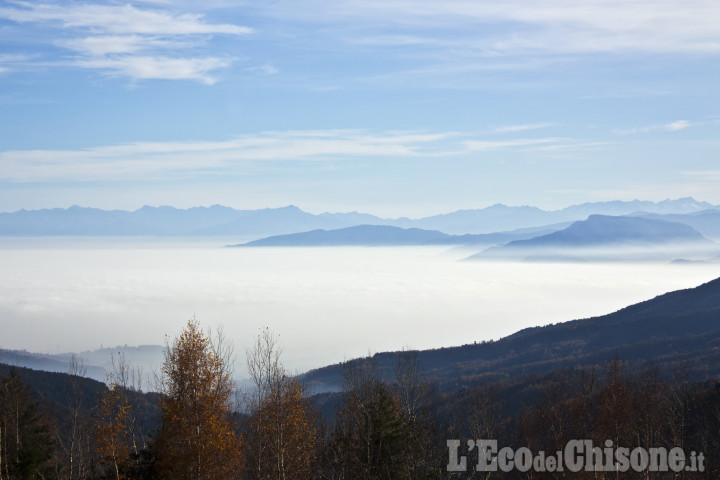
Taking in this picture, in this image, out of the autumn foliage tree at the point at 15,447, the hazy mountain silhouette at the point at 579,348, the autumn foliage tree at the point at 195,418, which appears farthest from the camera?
the hazy mountain silhouette at the point at 579,348

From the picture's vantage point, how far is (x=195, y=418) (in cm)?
3016

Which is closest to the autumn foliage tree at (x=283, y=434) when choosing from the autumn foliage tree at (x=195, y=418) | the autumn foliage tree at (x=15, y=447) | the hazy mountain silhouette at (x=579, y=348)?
the autumn foliage tree at (x=195, y=418)

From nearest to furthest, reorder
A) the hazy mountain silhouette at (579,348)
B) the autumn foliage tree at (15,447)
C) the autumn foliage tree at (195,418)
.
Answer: the autumn foliage tree at (195,418) < the autumn foliage tree at (15,447) < the hazy mountain silhouette at (579,348)

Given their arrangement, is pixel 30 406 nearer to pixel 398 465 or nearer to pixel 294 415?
pixel 294 415

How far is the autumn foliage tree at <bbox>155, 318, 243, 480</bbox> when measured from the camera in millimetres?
29422

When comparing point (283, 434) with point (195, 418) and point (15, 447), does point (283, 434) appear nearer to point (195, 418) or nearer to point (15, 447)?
point (195, 418)

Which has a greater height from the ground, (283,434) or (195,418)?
(195,418)

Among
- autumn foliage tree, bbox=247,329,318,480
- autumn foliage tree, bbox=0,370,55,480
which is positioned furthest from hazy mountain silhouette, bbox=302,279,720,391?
A: autumn foliage tree, bbox=247,329,318,480

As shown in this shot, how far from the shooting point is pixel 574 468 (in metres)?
29.6

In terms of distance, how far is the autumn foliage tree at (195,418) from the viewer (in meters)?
29.4

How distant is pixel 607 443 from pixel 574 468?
12.5 feet

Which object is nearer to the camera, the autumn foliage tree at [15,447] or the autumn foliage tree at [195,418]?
the autumn foliage tree at [195,418]

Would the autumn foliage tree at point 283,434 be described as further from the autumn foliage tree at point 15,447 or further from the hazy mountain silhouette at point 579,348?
the hazy mountain silhouette at point 579,348

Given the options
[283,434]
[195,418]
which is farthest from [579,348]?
[195,418]
